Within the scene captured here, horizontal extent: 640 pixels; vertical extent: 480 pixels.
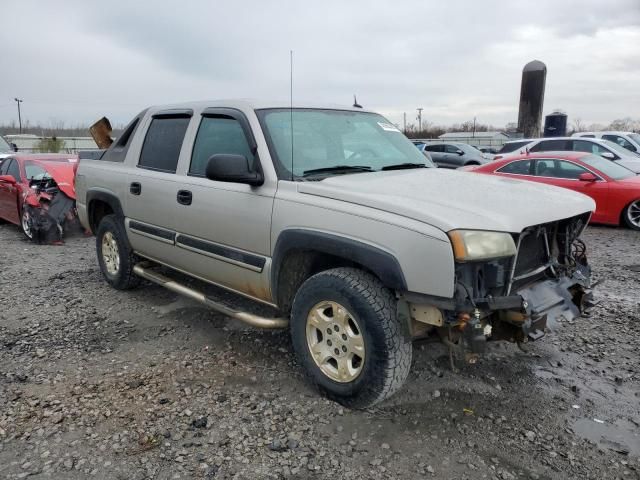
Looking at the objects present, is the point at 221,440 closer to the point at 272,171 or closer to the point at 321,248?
the point at 321,248

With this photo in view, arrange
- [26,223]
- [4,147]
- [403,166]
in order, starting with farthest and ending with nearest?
[4,147]
[26,223]
[403,166]

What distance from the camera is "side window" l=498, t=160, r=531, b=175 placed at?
9891mm

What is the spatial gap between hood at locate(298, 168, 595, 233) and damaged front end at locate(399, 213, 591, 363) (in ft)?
0.38

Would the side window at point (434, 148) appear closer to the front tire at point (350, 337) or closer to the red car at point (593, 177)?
the red car at point (593, 177)

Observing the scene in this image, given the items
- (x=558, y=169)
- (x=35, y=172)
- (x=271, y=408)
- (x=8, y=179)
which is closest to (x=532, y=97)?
(x=558, y=169)

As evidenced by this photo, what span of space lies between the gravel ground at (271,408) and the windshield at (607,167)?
17.0ft

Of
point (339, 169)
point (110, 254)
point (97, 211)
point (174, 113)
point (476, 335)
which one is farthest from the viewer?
point (97, 211)

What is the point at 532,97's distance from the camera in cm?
2256

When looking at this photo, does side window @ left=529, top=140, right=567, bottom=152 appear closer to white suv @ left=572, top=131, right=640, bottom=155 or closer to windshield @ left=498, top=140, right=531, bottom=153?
windshield @ left=498, top=140, right=531, bottom=153

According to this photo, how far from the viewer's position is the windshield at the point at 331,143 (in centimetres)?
357

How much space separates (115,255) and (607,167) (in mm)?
8521

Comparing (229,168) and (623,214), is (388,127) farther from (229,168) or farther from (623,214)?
(623,214)

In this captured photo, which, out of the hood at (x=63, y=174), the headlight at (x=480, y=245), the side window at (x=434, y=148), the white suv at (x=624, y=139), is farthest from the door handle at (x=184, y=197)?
the side window at (x=434, y=148)

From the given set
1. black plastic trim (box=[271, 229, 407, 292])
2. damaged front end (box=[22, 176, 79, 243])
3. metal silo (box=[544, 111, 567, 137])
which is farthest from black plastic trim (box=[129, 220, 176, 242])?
metal silo (box=[544, 111, 567, 137])
